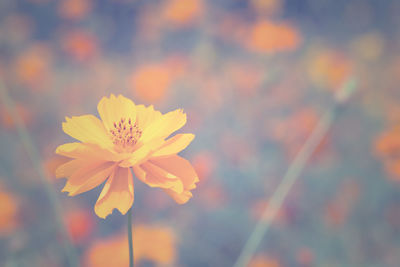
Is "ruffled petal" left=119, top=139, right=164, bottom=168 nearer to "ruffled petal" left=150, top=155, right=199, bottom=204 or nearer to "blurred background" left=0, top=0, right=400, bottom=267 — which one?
"ruffled petal" left=150, top=155, right=199, bottom=204

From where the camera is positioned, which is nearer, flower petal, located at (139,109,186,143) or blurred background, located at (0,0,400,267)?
flower petal, located at (139,109,186,143)

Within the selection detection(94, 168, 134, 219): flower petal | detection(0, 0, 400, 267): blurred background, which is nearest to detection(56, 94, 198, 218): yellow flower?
detection(94, 168, 134, 219): flower petal

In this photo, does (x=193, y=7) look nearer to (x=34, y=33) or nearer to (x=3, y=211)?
(x=34, y=33)

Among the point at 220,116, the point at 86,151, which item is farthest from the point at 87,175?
the point at 220,116

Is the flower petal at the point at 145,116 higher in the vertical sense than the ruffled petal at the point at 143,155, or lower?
higher

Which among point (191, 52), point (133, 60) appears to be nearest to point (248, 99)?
point (191, 52)

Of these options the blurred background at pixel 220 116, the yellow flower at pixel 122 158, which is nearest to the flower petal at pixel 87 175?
the yellow flower at pixel 122 158

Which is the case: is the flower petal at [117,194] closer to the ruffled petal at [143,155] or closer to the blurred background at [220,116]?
the ruffled petal at [143,155]
